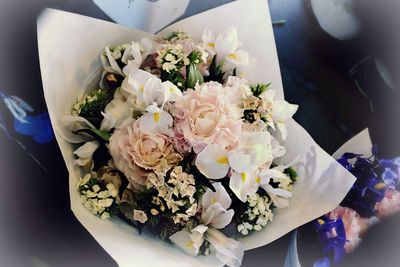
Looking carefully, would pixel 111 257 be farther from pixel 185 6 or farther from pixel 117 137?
pixel 185 6

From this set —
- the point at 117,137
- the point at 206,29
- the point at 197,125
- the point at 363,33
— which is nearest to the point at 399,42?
the point at 363,33

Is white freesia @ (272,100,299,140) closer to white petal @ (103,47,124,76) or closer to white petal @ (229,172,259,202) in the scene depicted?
white petal @ (229,172,259,202)

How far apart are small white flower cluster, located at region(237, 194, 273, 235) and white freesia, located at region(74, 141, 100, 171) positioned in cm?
29

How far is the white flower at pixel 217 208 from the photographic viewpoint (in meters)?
0.83

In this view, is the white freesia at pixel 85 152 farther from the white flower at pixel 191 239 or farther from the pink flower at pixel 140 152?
the white flower at pixel 191 239

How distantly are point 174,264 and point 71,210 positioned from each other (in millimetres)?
204

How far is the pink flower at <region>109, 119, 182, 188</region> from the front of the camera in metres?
0.81

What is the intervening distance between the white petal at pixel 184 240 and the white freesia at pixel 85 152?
8.1 inches

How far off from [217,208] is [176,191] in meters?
0.10

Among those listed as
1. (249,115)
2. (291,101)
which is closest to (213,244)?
(249,115)

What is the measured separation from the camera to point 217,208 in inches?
33.3

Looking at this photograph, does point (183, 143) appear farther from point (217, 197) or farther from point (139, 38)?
point (139, 38)

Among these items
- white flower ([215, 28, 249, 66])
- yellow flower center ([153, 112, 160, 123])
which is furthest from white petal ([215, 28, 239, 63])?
yellow flower center ([153, 112, 160, 123])

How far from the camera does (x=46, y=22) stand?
858mm
